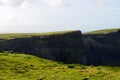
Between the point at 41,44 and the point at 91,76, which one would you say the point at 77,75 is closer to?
the point at 91,76

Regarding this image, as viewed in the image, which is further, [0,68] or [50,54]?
[50,54]

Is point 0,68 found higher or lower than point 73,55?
higher

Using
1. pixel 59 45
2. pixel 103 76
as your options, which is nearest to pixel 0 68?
pixel 103 76

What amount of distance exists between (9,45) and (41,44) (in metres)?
22.2

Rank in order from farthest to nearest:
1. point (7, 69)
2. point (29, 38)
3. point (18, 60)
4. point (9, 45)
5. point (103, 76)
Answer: point (29, 38), point (9, 45), point (18, 60), point (7, 69), point (103, 76)

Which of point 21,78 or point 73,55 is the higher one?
point 21,78

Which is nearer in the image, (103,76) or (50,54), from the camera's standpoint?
(103,76)

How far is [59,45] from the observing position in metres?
193

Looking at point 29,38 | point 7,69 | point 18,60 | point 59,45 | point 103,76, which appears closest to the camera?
point 103,76

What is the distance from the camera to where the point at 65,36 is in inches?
7790

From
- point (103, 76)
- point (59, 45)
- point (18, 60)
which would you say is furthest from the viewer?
point (59, 45)

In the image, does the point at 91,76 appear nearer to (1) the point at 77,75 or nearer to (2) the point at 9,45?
(1) the point at 77,75

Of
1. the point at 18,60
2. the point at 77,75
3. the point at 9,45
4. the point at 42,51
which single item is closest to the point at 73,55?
the point at 42,51

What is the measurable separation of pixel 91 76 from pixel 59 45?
15593cm
